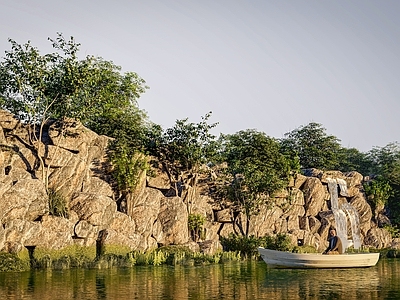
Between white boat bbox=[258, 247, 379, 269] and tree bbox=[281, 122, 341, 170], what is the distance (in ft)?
130

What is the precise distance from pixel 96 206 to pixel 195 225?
1197 cm

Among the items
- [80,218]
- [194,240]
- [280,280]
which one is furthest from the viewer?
[194,240]

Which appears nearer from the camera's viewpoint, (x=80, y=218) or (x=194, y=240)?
(x=80, y=218)

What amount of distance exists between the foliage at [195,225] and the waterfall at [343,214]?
20207mm

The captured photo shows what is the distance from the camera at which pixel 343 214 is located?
64.9m

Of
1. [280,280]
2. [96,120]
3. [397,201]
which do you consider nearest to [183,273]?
[280,280]

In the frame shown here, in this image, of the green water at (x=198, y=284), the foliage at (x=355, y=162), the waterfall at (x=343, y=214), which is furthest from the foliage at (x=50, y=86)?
the foliage at (x=355, y=162)

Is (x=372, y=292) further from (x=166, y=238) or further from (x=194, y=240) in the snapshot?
(x=194, y=240)

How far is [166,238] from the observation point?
45.2m

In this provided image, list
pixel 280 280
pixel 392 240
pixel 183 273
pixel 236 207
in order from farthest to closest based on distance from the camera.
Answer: pixel 392 240, pixel 236 207, pixel 183 273, pixel 280 280

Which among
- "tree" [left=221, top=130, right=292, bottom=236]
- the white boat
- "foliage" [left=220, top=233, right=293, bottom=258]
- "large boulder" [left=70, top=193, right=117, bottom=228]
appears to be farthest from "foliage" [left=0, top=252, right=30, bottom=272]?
"tree" [left=221, top=130, right=292, bottom=236]

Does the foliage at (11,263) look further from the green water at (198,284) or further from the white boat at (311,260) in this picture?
the white boat at (311,260)

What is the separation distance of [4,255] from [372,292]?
68.1ft

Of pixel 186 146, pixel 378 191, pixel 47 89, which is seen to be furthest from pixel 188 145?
pixel 378 191
